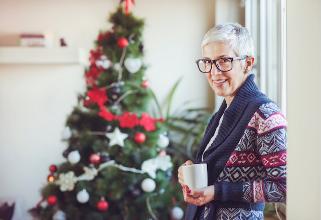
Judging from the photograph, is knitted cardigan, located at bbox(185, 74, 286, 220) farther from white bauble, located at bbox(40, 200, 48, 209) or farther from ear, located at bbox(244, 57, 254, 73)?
white bauble, located at bbox(40, 200, 48, 209)

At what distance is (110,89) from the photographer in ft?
8.43

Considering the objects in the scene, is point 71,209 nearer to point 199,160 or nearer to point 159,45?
point 159,45

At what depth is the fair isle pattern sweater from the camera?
1030 mm

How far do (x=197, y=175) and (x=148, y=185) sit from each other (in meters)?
1.41

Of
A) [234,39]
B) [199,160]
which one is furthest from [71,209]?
[234,39]

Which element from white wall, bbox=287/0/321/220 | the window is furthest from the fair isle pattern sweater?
the window

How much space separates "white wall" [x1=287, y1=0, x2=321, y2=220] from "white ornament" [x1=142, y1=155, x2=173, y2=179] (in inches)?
64.5

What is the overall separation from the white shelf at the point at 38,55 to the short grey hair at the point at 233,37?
1975 millimetres

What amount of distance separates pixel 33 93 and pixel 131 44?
100 cm

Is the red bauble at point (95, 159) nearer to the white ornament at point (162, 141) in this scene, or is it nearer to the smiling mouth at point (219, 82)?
the white ornament at point (162, 141)

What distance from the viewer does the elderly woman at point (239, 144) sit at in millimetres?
1041

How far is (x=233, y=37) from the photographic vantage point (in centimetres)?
114

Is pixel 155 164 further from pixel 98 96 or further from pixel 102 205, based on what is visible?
pixel 98 96

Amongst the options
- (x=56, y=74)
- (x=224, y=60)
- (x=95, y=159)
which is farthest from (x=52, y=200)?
(x=224, y=60)
